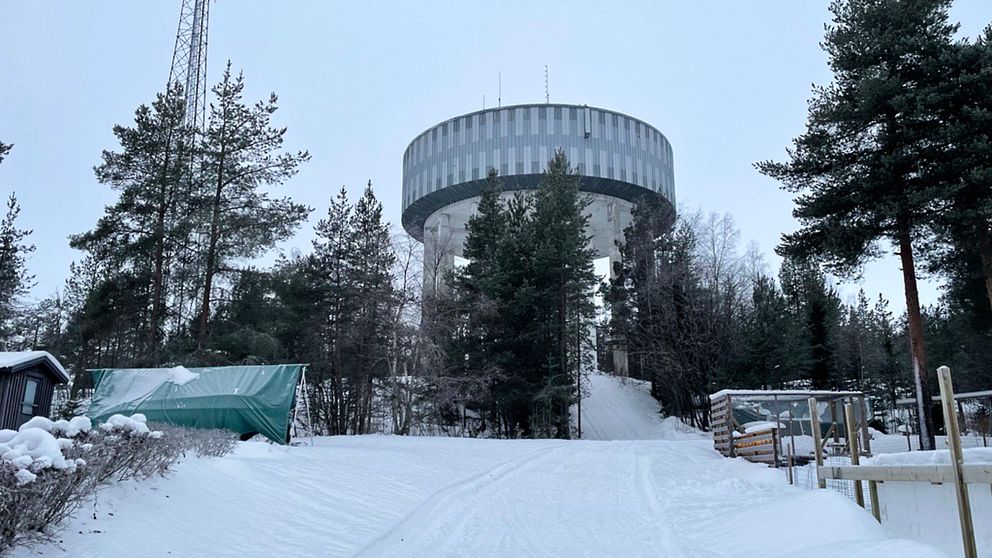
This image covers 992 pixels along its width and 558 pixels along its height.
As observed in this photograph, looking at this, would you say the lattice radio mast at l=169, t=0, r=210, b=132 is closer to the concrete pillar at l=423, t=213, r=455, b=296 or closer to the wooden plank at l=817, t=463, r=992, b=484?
the concrete pillar at l=423, t=213, r=455, b=296

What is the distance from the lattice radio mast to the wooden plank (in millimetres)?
35376

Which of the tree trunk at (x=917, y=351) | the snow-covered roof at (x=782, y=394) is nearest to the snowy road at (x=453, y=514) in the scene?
the snow-covered roof at (x=782, y=394)

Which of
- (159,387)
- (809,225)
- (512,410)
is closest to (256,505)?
(159,387)

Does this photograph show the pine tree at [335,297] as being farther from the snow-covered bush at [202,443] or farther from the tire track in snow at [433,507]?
Result: the snow-covered bush at [202,443]

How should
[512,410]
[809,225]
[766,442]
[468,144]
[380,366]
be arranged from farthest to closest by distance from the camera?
[468,144]
[512,410]
[380,366]
[809,225]
[766,442]

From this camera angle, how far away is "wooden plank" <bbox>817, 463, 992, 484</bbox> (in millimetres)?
5160

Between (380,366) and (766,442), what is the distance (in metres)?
16.9

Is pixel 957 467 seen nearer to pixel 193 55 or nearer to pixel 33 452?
pixel 33 452

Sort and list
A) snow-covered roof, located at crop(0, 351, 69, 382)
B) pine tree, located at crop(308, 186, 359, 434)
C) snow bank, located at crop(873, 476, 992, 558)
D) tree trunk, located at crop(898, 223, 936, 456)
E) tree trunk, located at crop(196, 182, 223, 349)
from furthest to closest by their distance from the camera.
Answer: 1. pine tree, located at crop(308, 186, 359, 434)
2. tree trunk, located at crop(196, 182, 223, 349)
3. snow-covered roof, located at crop(0, 351, 69, 382)
4. tree trunk, located at crop(898, 223, 936, 456)
5. snow bank, located at crop(873, 476, 992, 558)

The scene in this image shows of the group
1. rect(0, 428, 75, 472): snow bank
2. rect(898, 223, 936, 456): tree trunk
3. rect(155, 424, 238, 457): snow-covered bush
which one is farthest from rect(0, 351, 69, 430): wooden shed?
rect(898, 223, 936, 456): tree trunk

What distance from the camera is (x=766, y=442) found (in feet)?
44.6

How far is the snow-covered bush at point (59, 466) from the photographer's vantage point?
4398 mm

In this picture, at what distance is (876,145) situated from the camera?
1827cm

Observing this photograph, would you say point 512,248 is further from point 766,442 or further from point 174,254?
point 766,442
